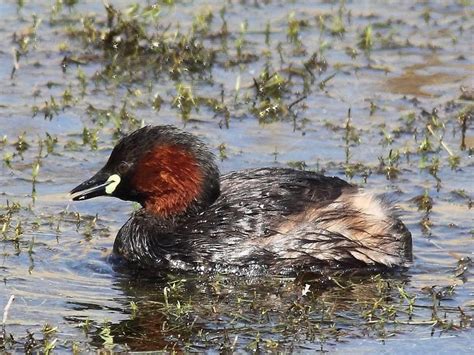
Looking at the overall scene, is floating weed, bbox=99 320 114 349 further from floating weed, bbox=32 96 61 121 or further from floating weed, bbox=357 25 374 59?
floating weed, bbox=357 25 374 59

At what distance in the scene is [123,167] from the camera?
8859 mm

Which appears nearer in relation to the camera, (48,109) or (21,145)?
(21,145)

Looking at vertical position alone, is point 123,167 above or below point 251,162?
above

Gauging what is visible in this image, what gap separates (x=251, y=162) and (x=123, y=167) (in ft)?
5.66

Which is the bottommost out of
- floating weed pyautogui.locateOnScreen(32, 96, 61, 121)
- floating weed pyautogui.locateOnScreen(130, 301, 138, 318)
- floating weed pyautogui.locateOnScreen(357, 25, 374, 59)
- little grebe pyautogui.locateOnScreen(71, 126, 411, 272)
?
floating weed pyautogui.locateOnScreen(130, 301, 138, 318)

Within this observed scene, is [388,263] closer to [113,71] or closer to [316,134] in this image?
[316,134]

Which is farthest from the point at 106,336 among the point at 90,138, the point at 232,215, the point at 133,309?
the point at 90,138

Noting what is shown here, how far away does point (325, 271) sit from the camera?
8602mm

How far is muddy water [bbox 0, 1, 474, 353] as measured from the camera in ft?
24.0

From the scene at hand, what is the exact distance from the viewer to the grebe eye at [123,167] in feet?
29.0

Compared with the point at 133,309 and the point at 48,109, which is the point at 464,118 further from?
the point at 133,309

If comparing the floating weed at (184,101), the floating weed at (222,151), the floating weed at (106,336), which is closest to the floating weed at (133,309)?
the floating weed at (106,336)

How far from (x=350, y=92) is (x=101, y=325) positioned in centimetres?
528

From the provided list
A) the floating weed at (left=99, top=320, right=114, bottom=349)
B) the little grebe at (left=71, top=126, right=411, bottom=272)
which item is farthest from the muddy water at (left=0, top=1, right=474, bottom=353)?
the little grebe at (left=71, top=126, right=411, bottom=272)
